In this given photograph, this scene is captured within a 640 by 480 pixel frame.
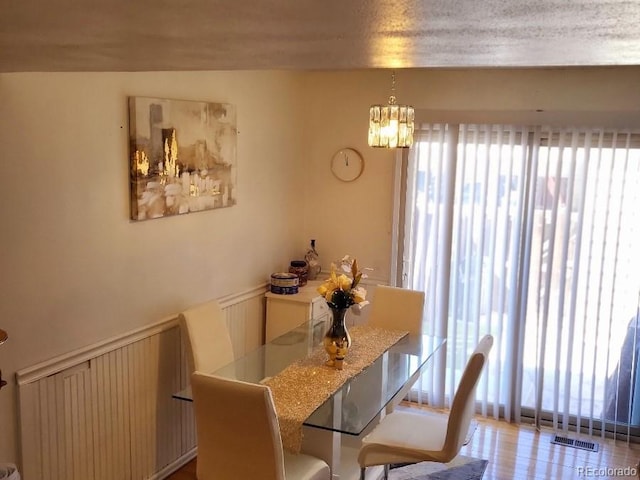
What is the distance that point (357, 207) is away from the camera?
4.95 metres

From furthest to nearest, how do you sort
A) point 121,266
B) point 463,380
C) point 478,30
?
point 121,266 → point 463,380 → point 478,30

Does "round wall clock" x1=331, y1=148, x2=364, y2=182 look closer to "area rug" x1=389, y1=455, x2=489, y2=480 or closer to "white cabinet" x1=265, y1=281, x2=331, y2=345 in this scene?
"white cabinet" x1=265, y1=281, x2=331, y2=345

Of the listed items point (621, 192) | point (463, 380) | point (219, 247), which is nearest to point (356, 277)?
point (463, 380)

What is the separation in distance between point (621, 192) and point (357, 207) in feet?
5.97

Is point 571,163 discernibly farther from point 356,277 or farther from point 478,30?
point 478,30

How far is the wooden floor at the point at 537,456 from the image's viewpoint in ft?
13.0

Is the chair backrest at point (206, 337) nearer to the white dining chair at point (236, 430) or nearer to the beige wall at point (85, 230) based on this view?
the beige wall at point (85, 230)

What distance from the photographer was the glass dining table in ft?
9.47

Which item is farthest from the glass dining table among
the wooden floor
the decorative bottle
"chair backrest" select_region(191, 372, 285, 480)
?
A: the decorative bottle

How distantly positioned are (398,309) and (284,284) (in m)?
0.81

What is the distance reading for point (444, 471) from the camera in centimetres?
396

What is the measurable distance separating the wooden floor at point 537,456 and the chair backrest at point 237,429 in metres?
1.20

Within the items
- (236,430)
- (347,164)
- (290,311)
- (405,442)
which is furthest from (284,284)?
(236,430)

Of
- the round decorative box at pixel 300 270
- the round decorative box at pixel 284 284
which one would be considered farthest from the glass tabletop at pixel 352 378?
the round decorative box at pixel 300 270
